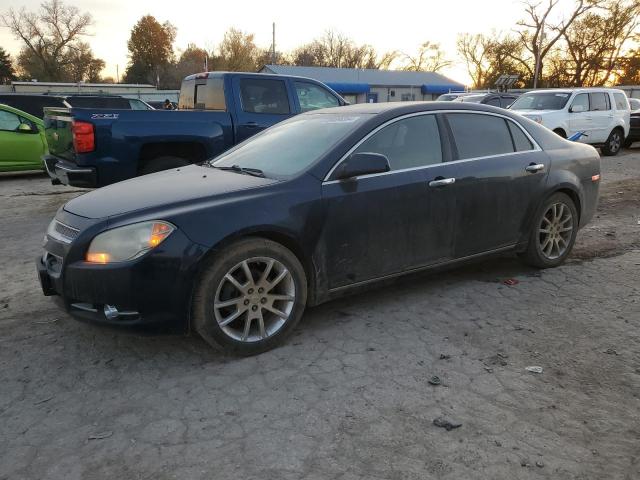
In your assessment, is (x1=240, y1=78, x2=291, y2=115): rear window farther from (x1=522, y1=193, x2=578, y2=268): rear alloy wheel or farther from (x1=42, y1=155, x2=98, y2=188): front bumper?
(x1=522, y1=193, x2=578, y2=268): rear alloy wheel

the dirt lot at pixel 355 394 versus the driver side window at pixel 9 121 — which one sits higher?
the driver side window at pixel 9 121

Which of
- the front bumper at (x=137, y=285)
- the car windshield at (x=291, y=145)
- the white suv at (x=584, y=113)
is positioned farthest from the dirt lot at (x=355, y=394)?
the white suv at (x=584, y=113)

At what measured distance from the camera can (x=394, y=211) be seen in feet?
12.6

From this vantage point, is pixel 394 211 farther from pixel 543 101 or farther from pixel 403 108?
pixel 543 101

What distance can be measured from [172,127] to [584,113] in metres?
11.6

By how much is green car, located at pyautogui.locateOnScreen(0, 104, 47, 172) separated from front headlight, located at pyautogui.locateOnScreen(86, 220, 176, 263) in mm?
9317

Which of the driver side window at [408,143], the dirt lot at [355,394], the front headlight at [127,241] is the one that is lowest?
the dirt lot at [355,394]

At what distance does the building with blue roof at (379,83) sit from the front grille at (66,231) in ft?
139

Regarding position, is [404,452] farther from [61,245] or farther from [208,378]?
[61,245]

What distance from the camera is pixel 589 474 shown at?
230 centimetres

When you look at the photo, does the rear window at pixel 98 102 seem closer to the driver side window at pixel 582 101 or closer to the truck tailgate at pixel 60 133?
the truck tailgate at pixel 60 133

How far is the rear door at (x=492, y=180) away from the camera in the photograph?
167 inches

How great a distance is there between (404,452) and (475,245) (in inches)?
91.9

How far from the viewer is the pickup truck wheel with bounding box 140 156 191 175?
22.2 feet
